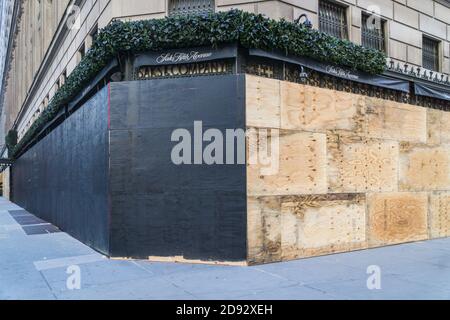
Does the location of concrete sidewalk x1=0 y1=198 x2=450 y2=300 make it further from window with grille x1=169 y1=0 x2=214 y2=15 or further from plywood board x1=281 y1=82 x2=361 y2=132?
window with grille x1=169 y1=0 x2=214 y2=15

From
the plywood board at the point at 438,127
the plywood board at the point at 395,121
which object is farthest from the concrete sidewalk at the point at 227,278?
the plywood board at the point at 438,127

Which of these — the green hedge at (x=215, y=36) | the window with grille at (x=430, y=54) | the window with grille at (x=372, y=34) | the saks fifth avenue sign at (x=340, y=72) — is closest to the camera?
the green hedge at (x=215, y=36)

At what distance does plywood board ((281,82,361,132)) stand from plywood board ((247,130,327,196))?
24 cm

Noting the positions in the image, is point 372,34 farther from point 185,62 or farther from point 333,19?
point 185,62

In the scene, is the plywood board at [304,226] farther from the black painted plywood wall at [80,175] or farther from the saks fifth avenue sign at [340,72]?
the black painted plywood wall at [80,175]

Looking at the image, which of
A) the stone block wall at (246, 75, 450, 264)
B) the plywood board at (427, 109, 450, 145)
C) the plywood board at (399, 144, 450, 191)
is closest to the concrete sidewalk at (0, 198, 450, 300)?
the stone block wall at (246, 75, 450, 264)

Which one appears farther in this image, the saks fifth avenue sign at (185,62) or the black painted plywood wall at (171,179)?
the saks fifth avenue sign at (185,62)

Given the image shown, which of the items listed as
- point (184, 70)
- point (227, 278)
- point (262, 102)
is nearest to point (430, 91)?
point (262, 102)

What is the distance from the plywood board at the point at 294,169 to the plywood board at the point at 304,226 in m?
0.19

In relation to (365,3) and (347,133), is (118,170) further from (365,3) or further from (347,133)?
(365,3)

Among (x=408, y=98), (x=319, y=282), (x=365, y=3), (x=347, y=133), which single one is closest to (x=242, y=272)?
(x=319, y=282)

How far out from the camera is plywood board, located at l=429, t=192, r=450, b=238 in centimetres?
1191

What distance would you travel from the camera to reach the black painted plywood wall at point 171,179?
816 cm

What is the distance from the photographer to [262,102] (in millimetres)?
8438
